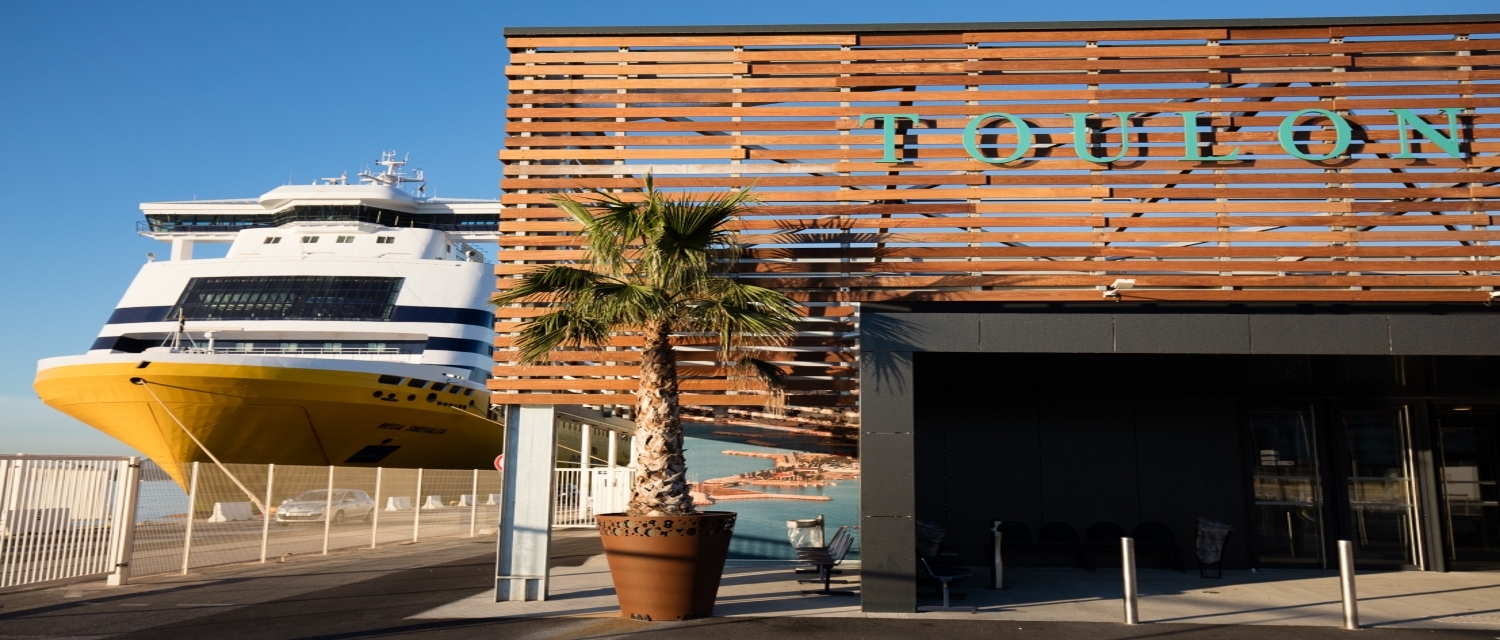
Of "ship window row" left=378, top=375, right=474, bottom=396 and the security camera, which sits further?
"ship window row" left=378, top=375, right=474, bottom=396

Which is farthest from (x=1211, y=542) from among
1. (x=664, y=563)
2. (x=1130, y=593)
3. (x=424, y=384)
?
(x=424, y=384)

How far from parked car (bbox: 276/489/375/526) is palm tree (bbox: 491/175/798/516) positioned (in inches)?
346

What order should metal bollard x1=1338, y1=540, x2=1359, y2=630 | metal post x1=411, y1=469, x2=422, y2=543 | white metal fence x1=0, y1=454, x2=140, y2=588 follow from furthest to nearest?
1. metal post x1=411, y1=469, x2=422, y2=543
2. white metal fence x1=0, y1=454, x2=140, y2=588
3. metal bollard x1=1338, y1=540, x2=1359, y2=630

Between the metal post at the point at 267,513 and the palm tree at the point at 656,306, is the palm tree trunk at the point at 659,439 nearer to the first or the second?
the palm tree at the point at 656,306

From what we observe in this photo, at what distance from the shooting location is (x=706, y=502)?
15484mm

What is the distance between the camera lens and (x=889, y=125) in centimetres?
1052

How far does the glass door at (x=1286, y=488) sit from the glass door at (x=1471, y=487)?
5.01 feet

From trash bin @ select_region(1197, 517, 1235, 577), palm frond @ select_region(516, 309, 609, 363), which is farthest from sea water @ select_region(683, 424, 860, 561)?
palm frond @ select_region(516, 309, 609, 363)

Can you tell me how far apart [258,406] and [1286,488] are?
20172mm

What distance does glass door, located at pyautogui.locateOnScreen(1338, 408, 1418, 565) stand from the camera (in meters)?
12.4


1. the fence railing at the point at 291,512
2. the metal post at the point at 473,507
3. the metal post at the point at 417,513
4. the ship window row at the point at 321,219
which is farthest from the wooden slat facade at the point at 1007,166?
the ship window row at the point at 321,219

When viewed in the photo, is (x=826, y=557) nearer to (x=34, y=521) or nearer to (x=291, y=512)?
(x=34, y=521)

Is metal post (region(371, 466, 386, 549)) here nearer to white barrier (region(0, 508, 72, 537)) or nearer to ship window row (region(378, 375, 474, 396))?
ship window row (region(378, 375, 474, 396))

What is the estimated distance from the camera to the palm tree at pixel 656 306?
8.88 m
